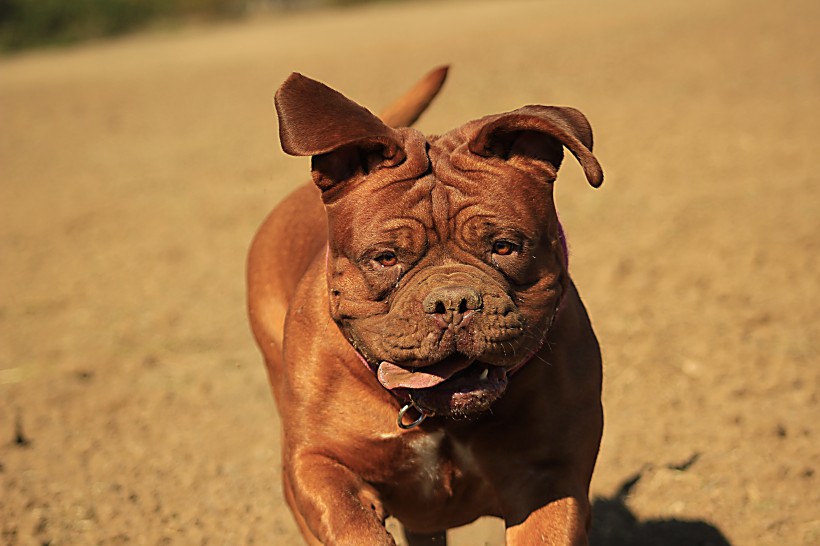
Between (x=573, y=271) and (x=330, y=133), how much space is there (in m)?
4.91

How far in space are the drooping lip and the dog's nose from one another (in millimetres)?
147

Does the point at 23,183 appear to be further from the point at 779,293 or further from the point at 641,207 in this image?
the point at 779,293

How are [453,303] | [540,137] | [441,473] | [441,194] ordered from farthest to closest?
[441,473], [540,137], [441,194], [453,303]

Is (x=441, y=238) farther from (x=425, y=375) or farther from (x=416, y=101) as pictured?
(x=416, y=101)

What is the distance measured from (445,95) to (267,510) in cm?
1012

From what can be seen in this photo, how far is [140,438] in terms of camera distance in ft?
19.9

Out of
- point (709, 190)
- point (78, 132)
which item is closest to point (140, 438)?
point (709, 190)

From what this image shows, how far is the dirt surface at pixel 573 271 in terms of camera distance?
5.14 m

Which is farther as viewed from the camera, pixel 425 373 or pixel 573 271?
pixel 573 271

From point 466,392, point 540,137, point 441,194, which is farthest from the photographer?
point 540,137

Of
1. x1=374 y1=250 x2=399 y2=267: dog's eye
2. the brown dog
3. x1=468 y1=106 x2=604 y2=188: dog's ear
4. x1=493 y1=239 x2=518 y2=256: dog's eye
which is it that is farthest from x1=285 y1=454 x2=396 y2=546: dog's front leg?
x1=468 y1=106 x2=604 y2=188: dog's ear

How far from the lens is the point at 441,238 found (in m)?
3.26

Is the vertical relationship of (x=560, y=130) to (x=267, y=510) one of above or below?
above

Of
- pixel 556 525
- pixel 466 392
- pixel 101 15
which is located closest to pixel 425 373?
pixel 466 392
